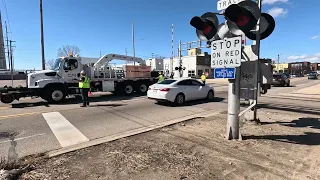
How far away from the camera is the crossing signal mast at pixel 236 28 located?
4.83 metres

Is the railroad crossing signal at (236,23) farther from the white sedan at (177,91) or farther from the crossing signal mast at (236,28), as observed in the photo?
the white sedan at (177,91)

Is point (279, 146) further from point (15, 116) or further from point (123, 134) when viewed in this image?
point (15, 116)

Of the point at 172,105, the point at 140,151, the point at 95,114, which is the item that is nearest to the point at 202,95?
the point at 172,105

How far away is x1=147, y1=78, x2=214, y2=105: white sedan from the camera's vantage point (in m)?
10.9

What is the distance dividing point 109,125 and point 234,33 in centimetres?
475

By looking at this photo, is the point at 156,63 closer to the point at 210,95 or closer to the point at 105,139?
the point at 210,95

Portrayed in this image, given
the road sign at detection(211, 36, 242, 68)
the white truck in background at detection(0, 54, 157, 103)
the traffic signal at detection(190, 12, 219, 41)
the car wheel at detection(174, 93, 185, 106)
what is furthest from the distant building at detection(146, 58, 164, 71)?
the road sign at detection(211, 36, 242, 68)

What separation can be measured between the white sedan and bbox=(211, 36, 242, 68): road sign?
5414 mm

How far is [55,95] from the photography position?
12.6 meters

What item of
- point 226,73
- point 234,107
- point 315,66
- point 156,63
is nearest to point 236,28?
point 226,73

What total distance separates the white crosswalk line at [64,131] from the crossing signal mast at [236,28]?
3880 millimetres

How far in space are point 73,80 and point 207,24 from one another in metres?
10.6

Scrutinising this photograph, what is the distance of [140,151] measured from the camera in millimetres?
4883

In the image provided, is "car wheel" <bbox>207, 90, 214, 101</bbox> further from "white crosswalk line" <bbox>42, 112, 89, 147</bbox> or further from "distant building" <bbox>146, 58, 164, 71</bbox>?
"distant building" <bbox>146, 58, 164, 71</bbox>
